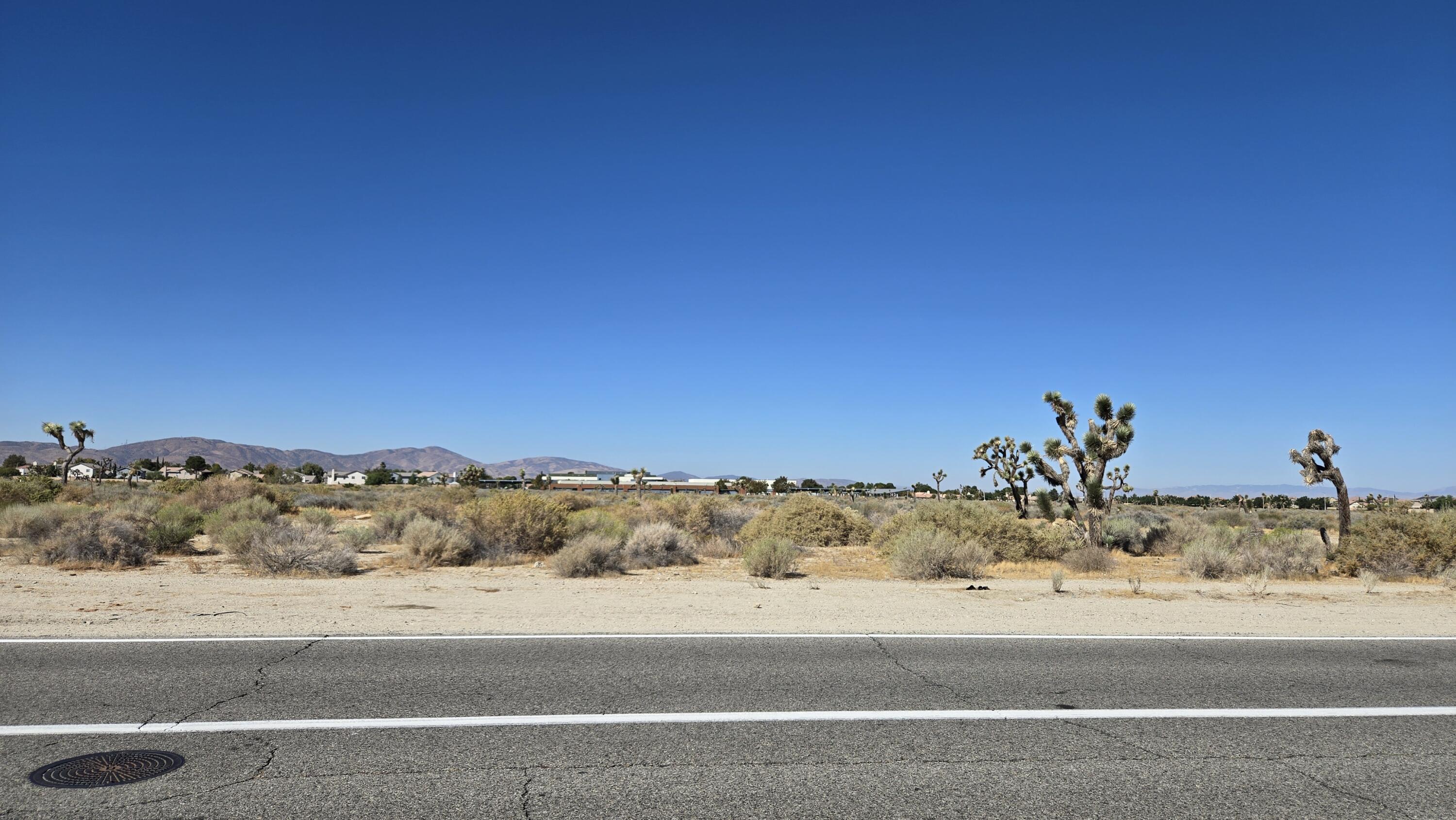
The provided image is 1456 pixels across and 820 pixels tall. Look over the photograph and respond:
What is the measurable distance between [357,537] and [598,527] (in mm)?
5661

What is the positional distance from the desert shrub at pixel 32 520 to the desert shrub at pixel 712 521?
48.6 ft

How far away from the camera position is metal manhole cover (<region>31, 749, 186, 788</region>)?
479cm

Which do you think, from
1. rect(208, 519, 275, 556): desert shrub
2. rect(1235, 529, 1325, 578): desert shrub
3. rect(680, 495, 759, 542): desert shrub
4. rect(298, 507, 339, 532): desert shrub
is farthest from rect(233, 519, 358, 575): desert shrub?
rect(1235, 529, 1325, 578): desert shrub

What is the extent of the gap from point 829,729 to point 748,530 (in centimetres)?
1886

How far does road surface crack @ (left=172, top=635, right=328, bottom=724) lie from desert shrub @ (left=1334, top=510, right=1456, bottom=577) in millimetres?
19763

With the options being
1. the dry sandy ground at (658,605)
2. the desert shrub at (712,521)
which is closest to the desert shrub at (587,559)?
the dry sandy ground at (658,605)

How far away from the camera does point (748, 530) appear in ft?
81.4

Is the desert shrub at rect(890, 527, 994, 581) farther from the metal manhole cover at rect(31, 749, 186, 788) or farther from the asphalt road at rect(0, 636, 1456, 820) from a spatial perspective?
the metal manhole cover at rect(31, 749, 186, 788)

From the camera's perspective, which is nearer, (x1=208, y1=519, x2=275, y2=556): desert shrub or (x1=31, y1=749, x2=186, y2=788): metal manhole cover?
(x1=31, y1=749, x2=186, y2=788): metal manhole cover

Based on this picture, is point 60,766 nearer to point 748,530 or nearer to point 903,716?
point 903,716

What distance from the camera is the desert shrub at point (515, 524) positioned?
20016 millimetres

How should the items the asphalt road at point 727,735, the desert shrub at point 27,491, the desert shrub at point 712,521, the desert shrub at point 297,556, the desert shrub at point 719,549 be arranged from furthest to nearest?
the desert shrub at point 712,521 < the desert shrub at point 27,491 < the desert shrub at point 719,549 < the desert shrub at point 297,556 < the asphalt road at point 727,735

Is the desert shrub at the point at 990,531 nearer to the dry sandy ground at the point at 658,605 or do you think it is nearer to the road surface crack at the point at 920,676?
the dry sandy ground at the point at 658,605

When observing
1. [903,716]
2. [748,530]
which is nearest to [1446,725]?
[903,716]
